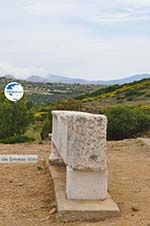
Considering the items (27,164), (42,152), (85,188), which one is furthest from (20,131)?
(85,188)

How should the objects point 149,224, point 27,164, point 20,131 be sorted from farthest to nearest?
point 20,131 < point 27,164 < point 149,224

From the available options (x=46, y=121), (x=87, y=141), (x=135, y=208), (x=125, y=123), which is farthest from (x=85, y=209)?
(x=46, y=121)

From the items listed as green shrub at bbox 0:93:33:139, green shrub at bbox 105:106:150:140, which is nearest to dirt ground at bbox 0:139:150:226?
green shrub at bbox 105:106:150:140

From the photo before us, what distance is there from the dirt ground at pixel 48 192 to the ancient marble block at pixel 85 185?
1.12ft

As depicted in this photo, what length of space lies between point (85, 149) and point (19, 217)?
1086mm

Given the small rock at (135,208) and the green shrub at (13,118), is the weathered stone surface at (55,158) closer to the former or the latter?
the small rock at (135,208)

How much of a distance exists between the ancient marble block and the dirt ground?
34 cm

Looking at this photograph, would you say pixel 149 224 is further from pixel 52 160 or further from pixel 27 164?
pixel 27 164

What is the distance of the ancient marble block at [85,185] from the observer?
705 centimetres

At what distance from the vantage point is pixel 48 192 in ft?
26.1

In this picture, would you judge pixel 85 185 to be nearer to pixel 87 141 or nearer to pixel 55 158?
pixel 87 141

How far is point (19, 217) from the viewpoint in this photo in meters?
6.92

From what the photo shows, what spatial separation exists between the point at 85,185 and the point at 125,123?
1087cm

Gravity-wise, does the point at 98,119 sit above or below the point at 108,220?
above
